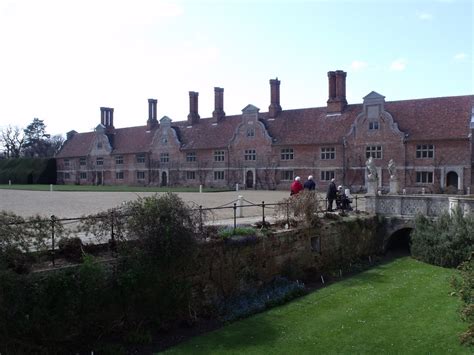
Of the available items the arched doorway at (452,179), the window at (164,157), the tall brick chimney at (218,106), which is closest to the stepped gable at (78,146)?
the window at (164,157)

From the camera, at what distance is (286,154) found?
39281 mm

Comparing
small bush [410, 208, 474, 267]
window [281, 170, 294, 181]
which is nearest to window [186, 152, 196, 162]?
window [281, 170, 294, 181]

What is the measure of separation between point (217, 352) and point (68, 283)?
3352mm

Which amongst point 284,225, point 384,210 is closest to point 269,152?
point 384,210

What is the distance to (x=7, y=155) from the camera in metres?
79.4

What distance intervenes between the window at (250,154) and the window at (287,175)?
3258 millimetres

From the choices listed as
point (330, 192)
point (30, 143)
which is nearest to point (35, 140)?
point (30, 143)

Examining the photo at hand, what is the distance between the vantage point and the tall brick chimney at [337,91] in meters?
36.8

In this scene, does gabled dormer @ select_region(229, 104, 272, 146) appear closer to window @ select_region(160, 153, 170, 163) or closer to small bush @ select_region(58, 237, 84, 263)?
window @ select_region(160, 153, 170, 163)

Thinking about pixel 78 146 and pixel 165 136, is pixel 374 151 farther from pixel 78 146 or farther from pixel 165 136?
pixel 78 146

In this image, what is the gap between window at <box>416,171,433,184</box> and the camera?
31.7 m

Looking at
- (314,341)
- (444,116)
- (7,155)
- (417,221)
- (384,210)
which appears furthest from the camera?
(7,155)

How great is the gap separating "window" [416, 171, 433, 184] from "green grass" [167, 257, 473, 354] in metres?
18.4

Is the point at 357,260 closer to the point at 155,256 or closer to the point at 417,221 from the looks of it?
the point at 417,221
